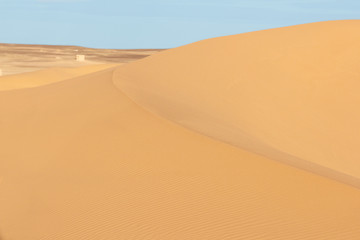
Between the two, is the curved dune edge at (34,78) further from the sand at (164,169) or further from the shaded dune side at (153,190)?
the shaded dune side at (153,190)

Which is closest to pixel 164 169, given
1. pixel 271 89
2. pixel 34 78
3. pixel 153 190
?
pixel 153 190

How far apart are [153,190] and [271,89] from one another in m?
7.68

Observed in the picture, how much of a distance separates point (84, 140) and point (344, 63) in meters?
8.75

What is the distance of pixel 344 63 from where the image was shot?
49.6ft

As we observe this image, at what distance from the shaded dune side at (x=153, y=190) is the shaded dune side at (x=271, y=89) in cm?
68

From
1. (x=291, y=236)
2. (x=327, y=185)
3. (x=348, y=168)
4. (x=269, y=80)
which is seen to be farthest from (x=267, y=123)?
(x=291, y=236)

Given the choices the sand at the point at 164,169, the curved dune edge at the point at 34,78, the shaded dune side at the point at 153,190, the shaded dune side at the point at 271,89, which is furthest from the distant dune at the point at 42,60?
the shaded dune side at the point at 153,190

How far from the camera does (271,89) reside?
13.7 meters

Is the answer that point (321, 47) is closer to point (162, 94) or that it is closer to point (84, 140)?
point (162, 94)

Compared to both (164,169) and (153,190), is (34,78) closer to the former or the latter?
(164,169)

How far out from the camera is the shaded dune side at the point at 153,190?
5.60m

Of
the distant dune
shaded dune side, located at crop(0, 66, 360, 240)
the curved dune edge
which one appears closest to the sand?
shaded dune side, located at crop(0, 66, 360, 240)

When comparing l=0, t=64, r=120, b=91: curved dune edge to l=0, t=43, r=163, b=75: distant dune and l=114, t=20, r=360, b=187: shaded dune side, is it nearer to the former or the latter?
l=0, t=43, r=163, b=75: distant dune

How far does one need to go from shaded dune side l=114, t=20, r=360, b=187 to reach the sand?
71 millimetres
